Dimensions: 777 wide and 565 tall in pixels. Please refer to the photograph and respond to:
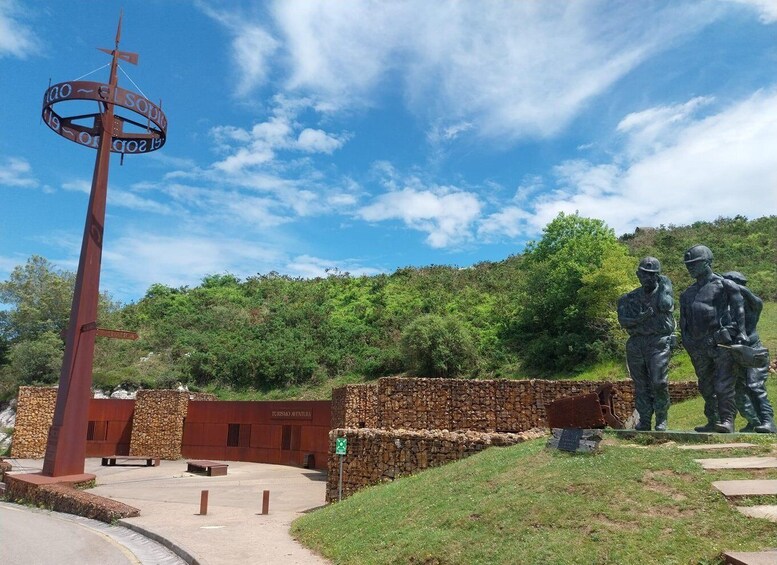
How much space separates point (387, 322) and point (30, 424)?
20329 mm

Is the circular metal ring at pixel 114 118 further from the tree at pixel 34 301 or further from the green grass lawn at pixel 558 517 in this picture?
the tree at pixel 34 301

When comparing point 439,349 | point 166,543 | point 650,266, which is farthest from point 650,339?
point 439,349

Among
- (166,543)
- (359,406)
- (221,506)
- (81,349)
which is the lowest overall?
(221,506)

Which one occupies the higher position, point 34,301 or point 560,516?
point 34,301

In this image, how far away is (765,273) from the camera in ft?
107

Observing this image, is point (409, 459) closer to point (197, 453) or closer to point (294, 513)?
point (294, 513)

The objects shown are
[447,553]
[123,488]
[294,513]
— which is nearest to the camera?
[447,553]

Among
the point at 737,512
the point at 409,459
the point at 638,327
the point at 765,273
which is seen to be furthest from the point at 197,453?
the point at 765,273

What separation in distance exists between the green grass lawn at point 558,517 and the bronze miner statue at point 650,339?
134 centimetres

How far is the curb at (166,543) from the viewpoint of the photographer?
856cm

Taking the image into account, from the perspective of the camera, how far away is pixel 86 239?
18688 millimetres

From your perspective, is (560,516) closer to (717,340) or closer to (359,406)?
(717,340)

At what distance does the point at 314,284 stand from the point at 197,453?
2671 cm

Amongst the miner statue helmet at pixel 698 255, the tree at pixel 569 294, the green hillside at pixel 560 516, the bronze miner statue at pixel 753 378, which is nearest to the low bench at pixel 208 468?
the green hillside at pixel 560 516
